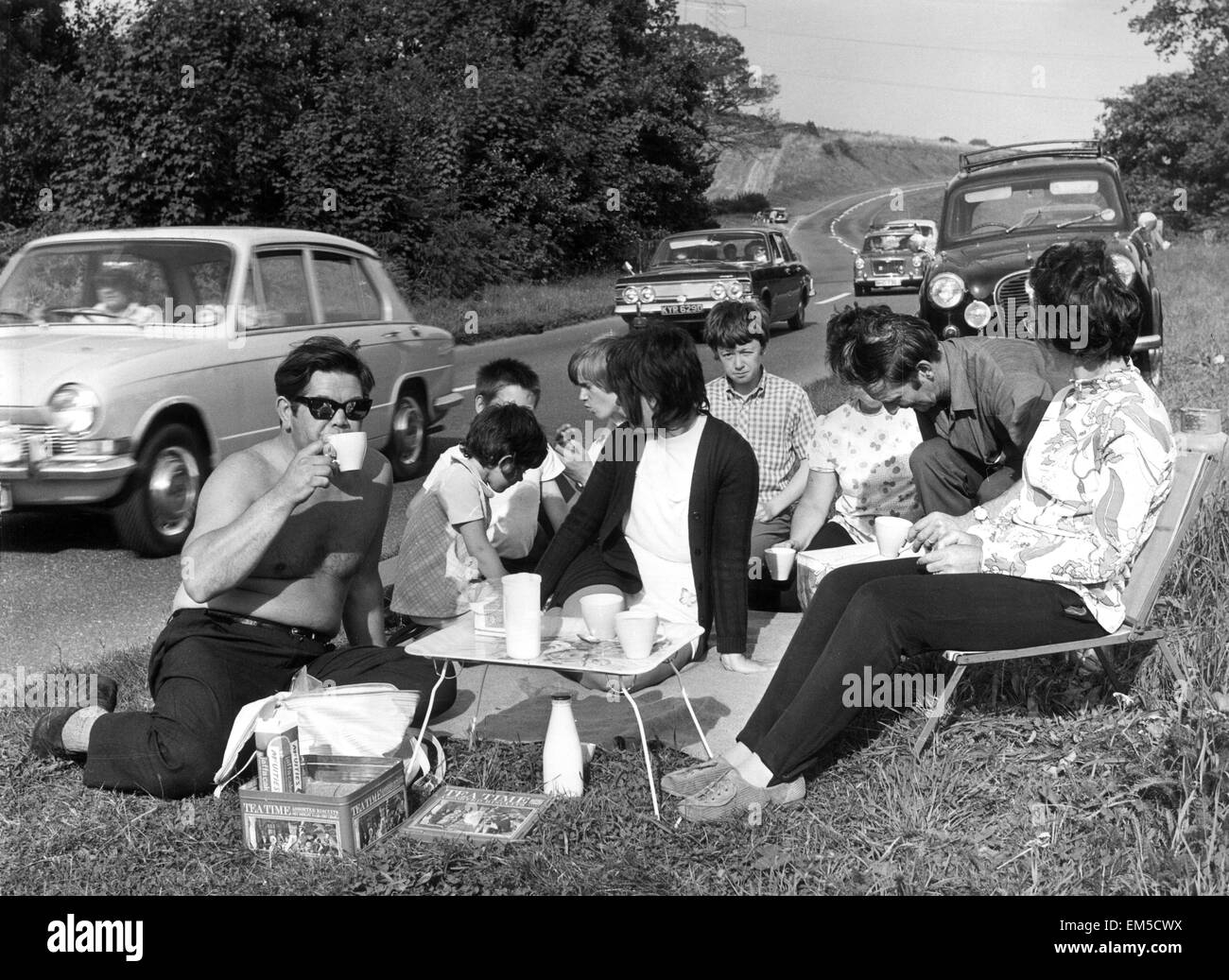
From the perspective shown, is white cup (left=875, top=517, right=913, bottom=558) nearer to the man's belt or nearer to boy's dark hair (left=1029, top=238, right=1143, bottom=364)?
boy's dark hair (left=1029, top=238, right=1143, bottom=364)

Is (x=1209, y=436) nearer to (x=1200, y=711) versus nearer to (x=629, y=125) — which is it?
(x=1200, y=711)

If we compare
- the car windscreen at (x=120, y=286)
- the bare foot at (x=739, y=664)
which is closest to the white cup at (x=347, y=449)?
the bare foot at (x=739, y=664)

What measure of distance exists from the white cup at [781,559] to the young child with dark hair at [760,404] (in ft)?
1.76

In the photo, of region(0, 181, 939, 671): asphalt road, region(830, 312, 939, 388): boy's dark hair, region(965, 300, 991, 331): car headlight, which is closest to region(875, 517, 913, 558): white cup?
region(830, 312, 939, 388): boy's dark hair

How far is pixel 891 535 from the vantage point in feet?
13.7

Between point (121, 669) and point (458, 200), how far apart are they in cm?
2132

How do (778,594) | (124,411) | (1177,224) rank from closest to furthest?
(778,594) → (124,411) → (1177,224)

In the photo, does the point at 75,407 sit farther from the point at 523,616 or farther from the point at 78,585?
the point at 523,616

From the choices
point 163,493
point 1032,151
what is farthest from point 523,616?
point 1032,151

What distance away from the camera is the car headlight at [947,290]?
10.6m

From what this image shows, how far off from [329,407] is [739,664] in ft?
5.48

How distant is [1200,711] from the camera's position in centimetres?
369
